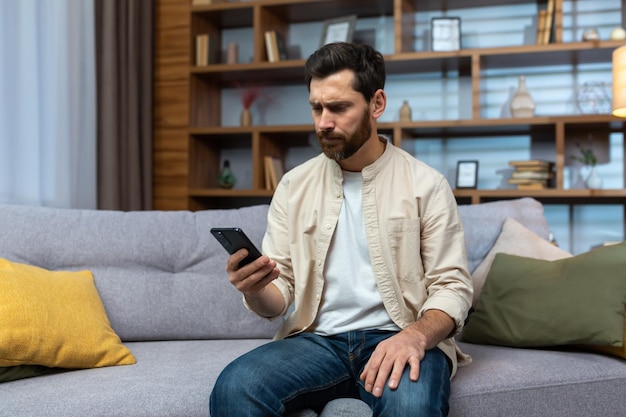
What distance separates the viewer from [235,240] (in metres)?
1.50

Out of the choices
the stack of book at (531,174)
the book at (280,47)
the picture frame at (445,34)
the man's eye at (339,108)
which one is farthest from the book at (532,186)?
the man's eye at (339,108)

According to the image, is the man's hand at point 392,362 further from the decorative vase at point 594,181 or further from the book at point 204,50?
the book at point 204,50

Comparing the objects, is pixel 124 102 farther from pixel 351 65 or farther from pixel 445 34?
pixel 351 65

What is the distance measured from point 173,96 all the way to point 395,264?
8.92ft

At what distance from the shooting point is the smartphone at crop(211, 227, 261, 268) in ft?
4.76

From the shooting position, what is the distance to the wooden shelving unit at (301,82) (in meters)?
3.67

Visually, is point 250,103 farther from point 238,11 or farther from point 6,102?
point 6,102

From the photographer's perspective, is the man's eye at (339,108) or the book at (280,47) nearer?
the man's eye at (339,108)

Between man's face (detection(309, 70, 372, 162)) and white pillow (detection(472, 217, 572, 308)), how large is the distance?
76 cm

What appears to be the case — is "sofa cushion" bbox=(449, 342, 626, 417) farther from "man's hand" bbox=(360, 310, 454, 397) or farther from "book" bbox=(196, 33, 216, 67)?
"book" bbox=(196, 33, 216, 67)

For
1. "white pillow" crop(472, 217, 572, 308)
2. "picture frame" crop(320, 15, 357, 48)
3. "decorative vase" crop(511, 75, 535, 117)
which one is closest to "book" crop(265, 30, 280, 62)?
"picture frame" crop(320, 15, 357, 48)

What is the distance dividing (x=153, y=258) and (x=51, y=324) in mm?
533

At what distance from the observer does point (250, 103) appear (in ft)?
14.1

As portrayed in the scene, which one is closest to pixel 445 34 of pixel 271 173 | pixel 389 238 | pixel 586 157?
pixel 586 157
